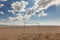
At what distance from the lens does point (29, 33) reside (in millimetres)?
2641

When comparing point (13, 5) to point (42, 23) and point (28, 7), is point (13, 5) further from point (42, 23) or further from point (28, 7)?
point (42, 23)

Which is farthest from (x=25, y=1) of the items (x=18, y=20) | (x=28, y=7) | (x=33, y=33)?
(x=33, y=33)

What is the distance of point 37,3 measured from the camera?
2648 mm

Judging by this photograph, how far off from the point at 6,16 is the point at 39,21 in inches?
19.4

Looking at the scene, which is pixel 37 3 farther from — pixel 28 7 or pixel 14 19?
pixel 14 19

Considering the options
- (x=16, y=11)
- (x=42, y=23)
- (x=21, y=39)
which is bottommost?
(x=21, y=39)

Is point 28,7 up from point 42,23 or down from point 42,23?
up

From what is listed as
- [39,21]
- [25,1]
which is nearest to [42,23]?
[39,21]

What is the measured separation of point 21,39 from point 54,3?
28.2 inches

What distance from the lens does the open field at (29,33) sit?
2.62 metres

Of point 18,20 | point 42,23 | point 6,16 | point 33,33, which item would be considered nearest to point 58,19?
point 42,23

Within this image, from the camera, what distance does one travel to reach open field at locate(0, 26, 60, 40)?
103 inches

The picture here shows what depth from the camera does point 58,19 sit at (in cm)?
265

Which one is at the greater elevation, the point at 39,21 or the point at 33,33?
the point at 39,21
